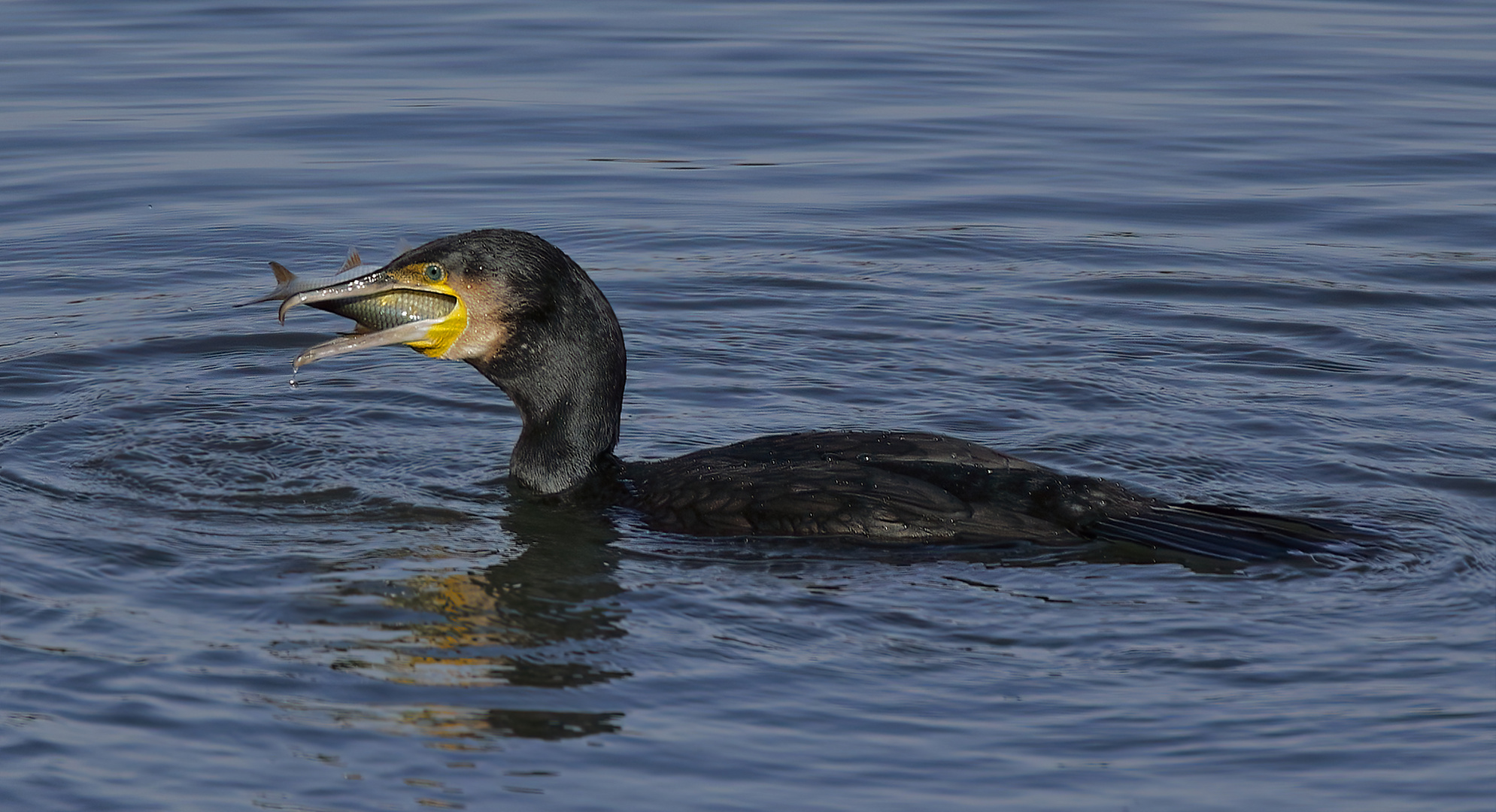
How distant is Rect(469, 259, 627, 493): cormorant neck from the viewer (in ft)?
23.0

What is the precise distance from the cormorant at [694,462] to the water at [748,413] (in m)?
0.16

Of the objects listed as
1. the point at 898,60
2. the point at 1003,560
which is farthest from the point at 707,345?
the point at 898,60

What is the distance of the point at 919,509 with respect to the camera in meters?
6.35

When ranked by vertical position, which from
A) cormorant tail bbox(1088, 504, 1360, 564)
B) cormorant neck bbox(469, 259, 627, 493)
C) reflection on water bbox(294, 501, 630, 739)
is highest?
cormorant neck bbox(469, 259, 627, 493)

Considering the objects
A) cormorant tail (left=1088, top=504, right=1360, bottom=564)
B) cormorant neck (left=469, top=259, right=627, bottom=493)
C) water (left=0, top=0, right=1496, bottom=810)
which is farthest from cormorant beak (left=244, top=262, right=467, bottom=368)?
cormorant tail (left=1088, top=504, right=1360, bottom=564)

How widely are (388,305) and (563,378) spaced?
2.38ft

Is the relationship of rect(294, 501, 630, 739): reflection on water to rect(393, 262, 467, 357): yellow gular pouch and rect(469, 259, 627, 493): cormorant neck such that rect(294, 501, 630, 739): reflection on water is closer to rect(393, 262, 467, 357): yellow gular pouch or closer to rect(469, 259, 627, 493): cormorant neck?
rect(469, 259, 627, 493): cormorant neck

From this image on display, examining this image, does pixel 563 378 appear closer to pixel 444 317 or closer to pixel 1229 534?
pixel 444 317

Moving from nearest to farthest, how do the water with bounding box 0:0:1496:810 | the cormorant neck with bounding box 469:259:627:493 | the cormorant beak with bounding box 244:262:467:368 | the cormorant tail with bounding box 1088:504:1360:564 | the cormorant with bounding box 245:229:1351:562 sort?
the water with bounding box 0:0:1496:810 → the cormorant tail with bounding box 1088:504:1360:564 → the cormorant with bounding box 245:229:1351:562 → the cormorant beak with bounding box 244:262:467:368 → the cormorant neck with bounding box 469:259:627:493

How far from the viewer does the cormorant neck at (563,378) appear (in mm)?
6996

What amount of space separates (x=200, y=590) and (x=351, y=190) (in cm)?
694

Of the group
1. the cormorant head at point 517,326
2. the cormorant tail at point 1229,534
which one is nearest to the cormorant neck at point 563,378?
the cormorant head at point 517,326

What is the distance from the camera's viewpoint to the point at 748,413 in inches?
325

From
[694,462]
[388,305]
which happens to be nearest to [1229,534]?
[694,462]
